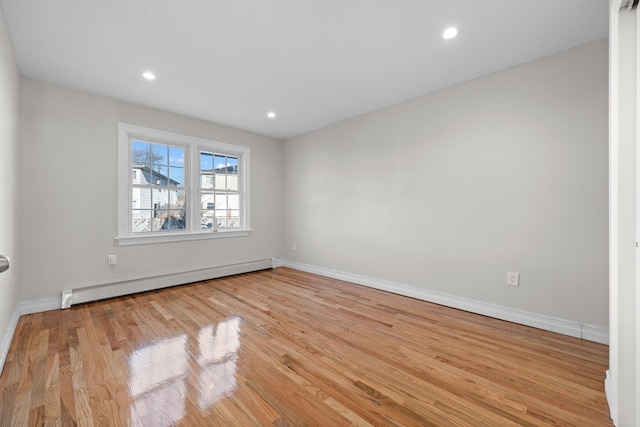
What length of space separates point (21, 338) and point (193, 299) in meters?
1.38

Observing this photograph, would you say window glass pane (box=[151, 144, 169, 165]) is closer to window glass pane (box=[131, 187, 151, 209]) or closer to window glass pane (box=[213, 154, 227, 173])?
window glass pane (box=[131, 187, 151, 209])

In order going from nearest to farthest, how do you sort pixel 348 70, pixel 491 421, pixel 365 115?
pixel 491 421
pixel 348 70
pixel 365 115

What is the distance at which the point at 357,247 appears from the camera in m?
3.95

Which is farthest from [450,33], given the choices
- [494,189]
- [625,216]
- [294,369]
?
[294,369]

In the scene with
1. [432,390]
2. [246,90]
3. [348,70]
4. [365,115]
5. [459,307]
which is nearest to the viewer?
[432,390]

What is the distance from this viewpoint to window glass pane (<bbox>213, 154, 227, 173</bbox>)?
4406 millimetres

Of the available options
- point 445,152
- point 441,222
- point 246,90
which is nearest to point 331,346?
point 441,222

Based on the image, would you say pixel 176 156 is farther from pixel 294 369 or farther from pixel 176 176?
pixel 294 369

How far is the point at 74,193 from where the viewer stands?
3.03 meters

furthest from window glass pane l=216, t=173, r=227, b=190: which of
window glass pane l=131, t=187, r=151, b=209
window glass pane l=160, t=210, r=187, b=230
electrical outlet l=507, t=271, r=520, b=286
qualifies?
electrical outlet l=507, t=271, r=520, b=286

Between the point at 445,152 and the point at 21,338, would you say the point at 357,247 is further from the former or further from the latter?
the point at 21,338

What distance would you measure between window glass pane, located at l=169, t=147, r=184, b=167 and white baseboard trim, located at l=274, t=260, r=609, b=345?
9.70ft

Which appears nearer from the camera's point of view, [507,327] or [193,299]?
[507,327]

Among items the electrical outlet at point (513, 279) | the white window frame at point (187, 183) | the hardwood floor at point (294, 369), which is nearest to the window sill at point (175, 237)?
the white window frame at point (187, 183)
